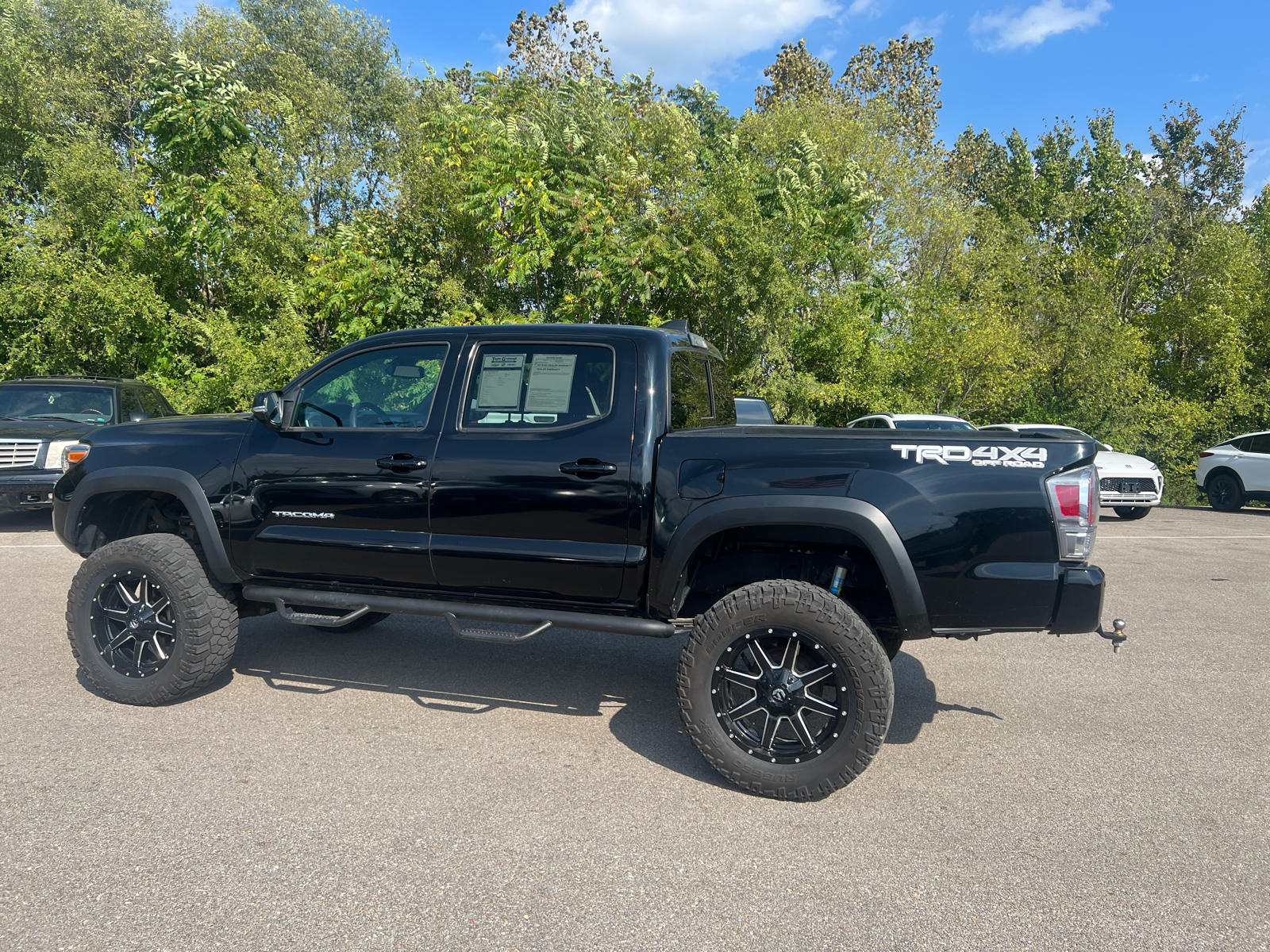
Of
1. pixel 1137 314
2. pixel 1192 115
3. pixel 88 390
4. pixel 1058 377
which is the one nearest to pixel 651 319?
pixel 88 390

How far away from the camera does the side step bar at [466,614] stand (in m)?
4.18

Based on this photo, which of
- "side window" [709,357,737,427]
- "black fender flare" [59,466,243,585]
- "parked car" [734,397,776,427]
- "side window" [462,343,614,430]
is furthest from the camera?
"parked car" [734,397,776,427]

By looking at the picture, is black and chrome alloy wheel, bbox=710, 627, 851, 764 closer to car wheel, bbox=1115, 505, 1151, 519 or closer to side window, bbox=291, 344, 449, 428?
side window, bbox=291, 344, 449, 428

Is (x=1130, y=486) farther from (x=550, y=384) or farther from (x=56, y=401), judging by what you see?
(x=56, y=401)

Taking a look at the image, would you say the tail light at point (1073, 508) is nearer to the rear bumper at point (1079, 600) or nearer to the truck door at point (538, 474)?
the rear bumper at point (1079, 600)

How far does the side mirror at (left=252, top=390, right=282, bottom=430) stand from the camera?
4648 mm

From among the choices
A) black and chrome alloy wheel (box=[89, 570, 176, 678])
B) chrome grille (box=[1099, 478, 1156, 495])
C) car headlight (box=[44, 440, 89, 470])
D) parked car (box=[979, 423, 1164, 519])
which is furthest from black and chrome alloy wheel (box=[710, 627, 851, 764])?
chrome grille (box=[1099, 478, 1156, 495])

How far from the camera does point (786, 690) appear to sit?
3.88 meters

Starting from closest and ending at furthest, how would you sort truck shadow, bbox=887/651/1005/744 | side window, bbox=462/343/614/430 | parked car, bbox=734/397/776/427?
side window, bbox=462/343/614/430 → truck shadow, bbox=887/651/1005/744 → parked car, bbox=734/397/776/427

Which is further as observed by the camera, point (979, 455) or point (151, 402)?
point (151, 402)

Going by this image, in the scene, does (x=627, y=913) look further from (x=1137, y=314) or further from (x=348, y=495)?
(x=1137, y=314)

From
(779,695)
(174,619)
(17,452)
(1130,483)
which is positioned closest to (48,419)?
(17,452)

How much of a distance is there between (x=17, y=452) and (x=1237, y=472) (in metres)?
19.3

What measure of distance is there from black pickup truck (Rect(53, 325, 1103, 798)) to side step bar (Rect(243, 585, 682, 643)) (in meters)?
0.01
